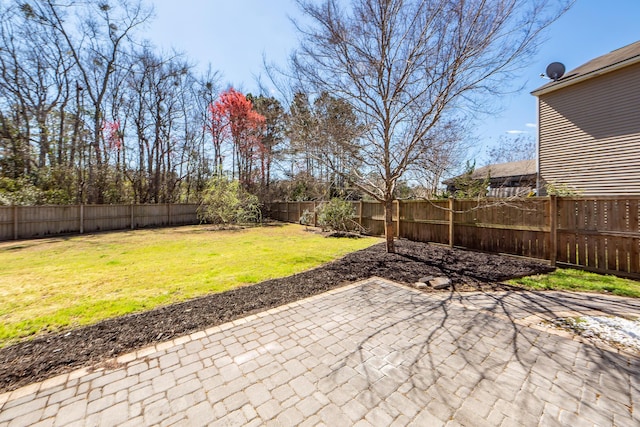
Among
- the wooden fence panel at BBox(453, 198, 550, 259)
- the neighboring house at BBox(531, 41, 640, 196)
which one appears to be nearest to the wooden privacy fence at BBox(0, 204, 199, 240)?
the wooden fence panel at BBox(453, 198, 550, 259)

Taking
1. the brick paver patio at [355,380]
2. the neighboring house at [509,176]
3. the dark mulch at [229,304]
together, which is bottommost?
the brick paver patio at [355,380]

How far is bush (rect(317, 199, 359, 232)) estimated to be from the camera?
1038 cm

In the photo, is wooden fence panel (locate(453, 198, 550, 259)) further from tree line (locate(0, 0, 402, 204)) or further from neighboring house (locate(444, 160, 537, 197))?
neighboring house (locate(444, 160, 537, 197))

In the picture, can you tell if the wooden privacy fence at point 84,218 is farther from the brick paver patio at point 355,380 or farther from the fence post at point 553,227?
the fence post at point 553,227

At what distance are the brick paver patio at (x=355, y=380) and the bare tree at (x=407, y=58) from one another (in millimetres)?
3962

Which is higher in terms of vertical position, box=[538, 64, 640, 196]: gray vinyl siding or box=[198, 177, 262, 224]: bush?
box=[538, 64, 640, 196]: gray vinyl siding

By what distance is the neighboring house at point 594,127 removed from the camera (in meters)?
7.22

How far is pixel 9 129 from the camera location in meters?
11.3

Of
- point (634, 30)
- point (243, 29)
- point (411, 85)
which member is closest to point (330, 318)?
point (411, 85)

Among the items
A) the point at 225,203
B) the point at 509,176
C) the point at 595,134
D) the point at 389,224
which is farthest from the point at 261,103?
the point at 595,134

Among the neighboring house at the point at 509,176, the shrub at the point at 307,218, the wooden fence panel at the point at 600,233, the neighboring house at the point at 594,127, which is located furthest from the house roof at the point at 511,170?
the wooden fence panel at the point at 600,233

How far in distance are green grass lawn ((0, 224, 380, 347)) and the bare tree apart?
3.25 metres

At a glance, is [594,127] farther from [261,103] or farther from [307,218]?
[261,103]

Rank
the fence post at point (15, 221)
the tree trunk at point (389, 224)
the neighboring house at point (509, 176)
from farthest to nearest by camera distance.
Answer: the neighboring house at point (509, 176), the fence post at point (15, 221), the tree trunk at point (389, 224)
